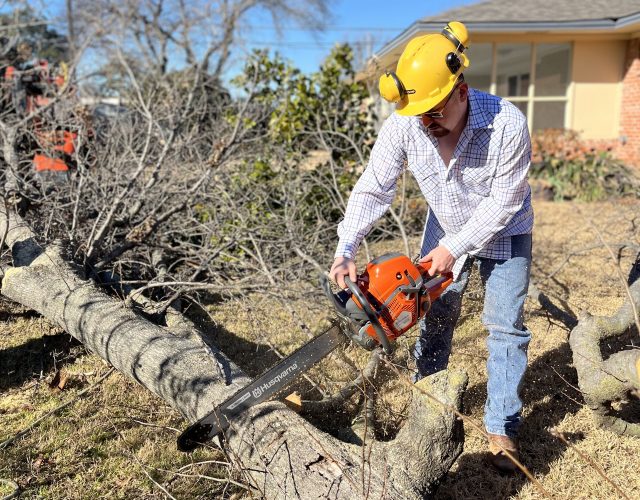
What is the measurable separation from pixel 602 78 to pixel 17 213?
36.9 feet

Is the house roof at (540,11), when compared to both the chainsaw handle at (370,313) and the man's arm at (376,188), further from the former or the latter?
the chainsaw handle at (370,313)

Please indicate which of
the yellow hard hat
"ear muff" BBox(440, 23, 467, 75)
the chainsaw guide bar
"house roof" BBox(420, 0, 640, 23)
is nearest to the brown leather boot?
the chainsaw guide bar

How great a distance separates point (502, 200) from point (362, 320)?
74 centimetres

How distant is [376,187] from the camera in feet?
8.34

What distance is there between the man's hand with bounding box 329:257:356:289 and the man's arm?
93 mm

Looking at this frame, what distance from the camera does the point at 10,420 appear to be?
115 inches

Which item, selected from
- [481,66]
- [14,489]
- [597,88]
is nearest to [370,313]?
Result: [14,489]

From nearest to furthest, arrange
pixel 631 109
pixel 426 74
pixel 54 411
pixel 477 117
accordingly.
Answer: pixel 426 74, pixel 477 117, pixel 54 411, pixel 631 109

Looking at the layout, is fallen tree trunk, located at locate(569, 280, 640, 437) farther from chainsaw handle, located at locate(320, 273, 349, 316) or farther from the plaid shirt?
chainsaw handle, located at locate(320, 273, 349, 316)

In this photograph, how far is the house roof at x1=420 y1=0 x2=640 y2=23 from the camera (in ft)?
35.1

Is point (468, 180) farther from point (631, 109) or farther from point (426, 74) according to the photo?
point (631, 109)

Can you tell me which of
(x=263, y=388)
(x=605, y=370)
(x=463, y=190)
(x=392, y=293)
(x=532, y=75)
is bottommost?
(x=605, y=370)

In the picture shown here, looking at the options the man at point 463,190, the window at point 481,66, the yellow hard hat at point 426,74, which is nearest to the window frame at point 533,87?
the window at point 481,66

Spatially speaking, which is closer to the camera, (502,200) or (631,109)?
(502,200)
